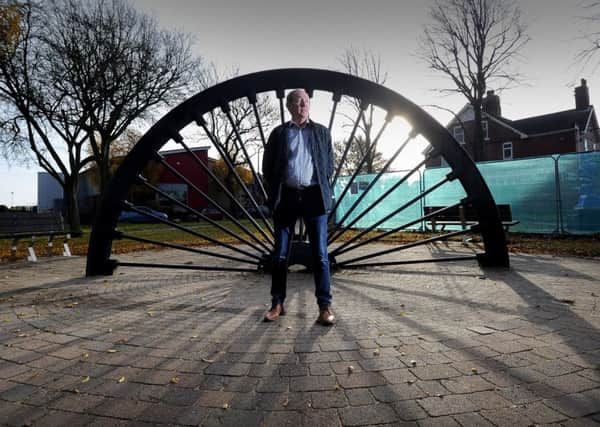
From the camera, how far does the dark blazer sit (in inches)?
115

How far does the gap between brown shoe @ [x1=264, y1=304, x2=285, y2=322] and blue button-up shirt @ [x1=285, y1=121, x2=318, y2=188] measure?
3.44 feet

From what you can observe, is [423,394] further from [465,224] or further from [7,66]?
[7,66]

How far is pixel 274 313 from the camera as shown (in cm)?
292

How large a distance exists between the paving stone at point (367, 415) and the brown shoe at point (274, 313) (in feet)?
4.56

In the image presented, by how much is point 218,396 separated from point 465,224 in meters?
8.95

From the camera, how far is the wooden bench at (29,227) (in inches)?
289

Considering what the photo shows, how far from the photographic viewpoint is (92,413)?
1580 millimetres

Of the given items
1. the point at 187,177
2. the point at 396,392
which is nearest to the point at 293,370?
the point at 396,392

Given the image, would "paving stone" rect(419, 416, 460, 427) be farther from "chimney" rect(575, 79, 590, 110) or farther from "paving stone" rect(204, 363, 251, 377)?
"chimney" rect(575, 79, 590, 110)

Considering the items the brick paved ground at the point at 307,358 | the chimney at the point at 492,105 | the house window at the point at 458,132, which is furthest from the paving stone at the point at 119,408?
the chimney at the point at 492,105

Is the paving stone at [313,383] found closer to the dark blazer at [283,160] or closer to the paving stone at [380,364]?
the paving stone at [380,364]

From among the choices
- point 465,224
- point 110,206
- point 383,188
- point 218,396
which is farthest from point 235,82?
point 383,188

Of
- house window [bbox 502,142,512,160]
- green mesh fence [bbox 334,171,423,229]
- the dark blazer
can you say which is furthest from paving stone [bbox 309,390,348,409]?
house window [bbox 502,142,512,160]

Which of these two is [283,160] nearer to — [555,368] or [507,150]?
[555,368]
